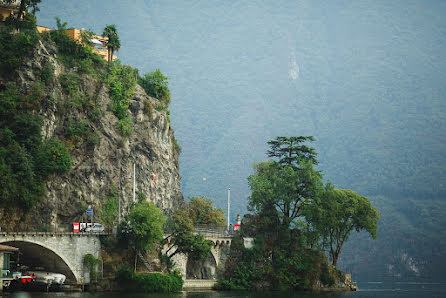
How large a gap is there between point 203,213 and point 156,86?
3091cm

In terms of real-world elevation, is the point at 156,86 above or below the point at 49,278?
above

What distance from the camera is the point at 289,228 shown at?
9188 centimetres

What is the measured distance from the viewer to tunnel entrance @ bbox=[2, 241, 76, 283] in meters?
67.5

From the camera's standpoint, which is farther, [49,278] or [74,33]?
[74,33]

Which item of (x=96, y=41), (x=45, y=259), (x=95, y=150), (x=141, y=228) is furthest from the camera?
(x=96, y=41)

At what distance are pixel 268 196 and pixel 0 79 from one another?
43041mm

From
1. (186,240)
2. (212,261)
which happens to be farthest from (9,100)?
(212,261)

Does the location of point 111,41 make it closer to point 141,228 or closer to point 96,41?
point 96,41

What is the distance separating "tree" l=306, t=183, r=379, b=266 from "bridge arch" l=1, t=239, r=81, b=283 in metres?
37.6

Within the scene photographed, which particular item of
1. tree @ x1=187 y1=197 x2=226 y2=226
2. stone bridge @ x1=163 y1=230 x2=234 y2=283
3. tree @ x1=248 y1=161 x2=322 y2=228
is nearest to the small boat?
stone bridge @ x1=163 y1=230 x2=234 y2=283

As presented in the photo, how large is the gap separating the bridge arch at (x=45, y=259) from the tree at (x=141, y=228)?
7.70 m

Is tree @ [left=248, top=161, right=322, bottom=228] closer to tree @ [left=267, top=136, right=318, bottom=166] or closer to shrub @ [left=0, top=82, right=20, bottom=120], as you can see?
tree @ [left=267, top=136, right=318, bottom=166]

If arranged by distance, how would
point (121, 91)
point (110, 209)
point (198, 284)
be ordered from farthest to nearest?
point (121, 91)
point (198, 284)
point (110, 209)

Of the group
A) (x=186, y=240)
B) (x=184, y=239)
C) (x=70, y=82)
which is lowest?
(x=186, y=240)
